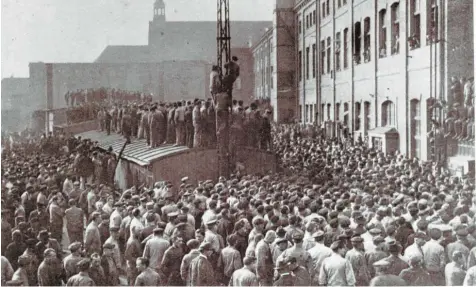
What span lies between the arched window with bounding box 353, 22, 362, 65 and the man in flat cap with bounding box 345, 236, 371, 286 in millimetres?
17472

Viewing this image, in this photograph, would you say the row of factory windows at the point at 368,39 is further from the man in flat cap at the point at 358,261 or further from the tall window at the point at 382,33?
the man in flat cap at the point at 358,261

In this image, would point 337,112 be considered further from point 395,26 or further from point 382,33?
point 395,26

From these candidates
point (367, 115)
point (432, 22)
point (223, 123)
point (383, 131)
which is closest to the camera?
point (432, 22)

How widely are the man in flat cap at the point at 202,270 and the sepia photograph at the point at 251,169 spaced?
0.03 m

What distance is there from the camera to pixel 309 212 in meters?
9.72

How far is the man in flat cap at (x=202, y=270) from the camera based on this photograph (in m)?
7.82

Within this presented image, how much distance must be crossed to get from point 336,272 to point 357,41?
61.3ft

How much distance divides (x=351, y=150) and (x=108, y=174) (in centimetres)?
841

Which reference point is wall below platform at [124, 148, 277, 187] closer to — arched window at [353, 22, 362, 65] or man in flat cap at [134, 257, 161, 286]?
man in flat cap at [134, 257, 161, 286]

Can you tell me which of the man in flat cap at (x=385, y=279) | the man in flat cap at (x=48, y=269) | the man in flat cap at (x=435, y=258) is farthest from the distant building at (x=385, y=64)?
the man in flat cap at (x=48, y=269)

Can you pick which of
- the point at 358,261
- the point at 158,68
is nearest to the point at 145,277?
the point at 358,261

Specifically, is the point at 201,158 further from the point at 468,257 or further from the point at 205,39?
the point at 205,39

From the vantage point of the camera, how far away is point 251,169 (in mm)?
16750

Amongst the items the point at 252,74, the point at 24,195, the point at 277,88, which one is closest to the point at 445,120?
the point at 24,195
